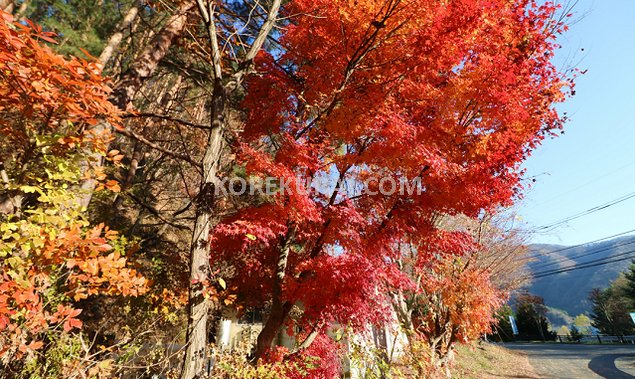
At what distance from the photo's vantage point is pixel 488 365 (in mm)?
17266

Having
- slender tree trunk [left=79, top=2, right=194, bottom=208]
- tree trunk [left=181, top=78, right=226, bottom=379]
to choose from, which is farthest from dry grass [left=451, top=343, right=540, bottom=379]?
slender tree trunk [left=79, top=2, right=194, bottom=208]

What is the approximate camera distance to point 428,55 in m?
6.54

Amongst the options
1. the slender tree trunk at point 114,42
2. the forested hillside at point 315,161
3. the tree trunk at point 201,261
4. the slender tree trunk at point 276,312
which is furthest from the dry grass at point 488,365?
the slender tree trunk at point 114,42

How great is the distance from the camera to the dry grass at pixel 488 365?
14680 millimetres

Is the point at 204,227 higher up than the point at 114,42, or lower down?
lower down

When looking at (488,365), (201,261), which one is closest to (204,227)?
(201,261)

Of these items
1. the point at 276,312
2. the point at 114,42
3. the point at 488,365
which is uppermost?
the point at 114,42

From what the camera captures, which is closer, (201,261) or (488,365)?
(201,261)

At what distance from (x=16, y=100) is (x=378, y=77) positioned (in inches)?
233

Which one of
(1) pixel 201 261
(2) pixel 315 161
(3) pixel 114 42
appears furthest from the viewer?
(3) pixel 114 42

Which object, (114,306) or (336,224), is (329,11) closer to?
(336,224)

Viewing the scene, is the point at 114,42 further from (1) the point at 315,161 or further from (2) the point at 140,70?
(1) the point at 315,161

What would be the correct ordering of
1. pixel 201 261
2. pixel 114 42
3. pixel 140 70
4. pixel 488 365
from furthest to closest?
1. pixel 488 365
2. pixel 114 42
3. pixel 140 70
4. pixel 201 261

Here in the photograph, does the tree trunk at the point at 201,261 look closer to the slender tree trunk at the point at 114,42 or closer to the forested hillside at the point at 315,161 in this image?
the forested hillside at the point at 315,161
